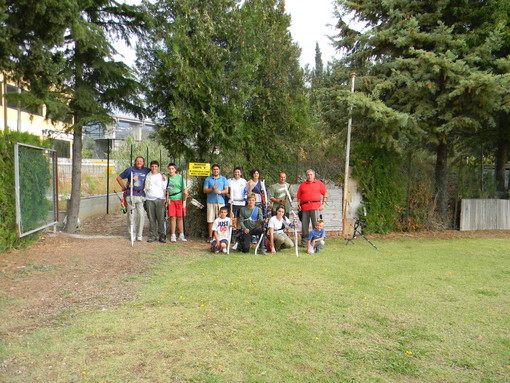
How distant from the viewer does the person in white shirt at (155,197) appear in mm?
9562

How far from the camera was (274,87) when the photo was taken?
11.4 metres

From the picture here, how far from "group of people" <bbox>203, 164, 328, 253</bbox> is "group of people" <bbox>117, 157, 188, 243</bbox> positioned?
2.34 ft

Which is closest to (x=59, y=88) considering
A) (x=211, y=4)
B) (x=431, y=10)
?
(x=211, y=4)

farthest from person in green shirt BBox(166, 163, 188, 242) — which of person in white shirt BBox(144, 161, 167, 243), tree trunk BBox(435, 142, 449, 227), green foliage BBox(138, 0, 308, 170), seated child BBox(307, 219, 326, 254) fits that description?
tree trunk BBox(435, 142, 449, 227)

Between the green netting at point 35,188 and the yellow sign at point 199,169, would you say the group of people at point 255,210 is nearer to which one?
the yellow sign at point 199,169

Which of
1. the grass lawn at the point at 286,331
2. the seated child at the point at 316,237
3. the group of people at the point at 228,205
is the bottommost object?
the grass lawn at the point at 286,331

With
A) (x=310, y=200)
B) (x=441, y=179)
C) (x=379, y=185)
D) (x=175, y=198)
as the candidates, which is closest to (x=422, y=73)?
(x=379, y=185)

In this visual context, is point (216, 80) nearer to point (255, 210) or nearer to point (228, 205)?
point (228, 205)

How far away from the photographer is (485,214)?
14.0 meters

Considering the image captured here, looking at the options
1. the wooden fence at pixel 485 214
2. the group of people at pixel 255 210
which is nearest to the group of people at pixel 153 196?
the group of people at pixel 255 210

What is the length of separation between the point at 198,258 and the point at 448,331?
16.1 ft

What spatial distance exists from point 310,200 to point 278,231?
132 centimetres

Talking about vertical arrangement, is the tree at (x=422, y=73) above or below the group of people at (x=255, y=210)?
above

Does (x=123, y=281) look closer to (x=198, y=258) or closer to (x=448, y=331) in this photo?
(x=198, y=258)
